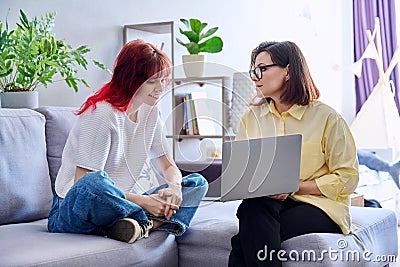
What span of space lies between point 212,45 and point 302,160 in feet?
4.96

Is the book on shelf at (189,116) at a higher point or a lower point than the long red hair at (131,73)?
lower

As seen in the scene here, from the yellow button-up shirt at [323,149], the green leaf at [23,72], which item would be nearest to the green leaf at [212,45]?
the green leaf at [23,72]

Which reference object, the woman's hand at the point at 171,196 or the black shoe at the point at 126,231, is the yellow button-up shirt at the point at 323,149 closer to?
the woman's hand at the point at 171,196

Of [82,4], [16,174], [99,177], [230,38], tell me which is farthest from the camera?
[230,38]

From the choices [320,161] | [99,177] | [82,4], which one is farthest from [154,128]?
[82,4]

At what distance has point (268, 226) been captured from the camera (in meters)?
2.02

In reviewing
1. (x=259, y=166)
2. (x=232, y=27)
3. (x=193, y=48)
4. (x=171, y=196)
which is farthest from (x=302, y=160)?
(x=232, y=27)

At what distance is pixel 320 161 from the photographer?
217 cm

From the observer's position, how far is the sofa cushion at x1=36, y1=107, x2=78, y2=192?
2.63 m

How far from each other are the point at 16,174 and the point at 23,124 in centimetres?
22

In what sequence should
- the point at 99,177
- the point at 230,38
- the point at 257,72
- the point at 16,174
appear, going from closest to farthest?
the point at 99,177
the point at 257,72
the point at 16,174
the point at 230,38

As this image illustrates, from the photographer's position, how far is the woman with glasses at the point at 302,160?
2.04 metres

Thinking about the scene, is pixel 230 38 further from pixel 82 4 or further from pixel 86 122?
pixel 86 122

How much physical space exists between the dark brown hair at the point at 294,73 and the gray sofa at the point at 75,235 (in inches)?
18.8
